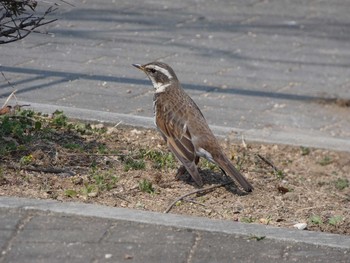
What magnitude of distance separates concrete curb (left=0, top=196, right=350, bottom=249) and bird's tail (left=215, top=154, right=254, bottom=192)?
882 mm

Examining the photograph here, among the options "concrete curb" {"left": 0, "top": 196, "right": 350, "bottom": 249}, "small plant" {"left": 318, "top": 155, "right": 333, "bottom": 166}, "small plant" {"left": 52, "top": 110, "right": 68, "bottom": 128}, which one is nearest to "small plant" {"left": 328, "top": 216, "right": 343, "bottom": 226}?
"concrete curb" {"left": 0, "top": 196, "right": 350, "bottom": 249}

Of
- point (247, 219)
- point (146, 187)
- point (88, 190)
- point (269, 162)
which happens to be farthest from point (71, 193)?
point (269, 162)

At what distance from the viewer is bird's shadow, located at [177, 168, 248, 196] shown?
23.4 ft

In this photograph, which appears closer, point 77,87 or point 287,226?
point 287,226

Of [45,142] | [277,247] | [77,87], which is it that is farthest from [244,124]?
[277,247]

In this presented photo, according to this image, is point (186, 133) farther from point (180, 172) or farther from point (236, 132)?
point (236, 132)

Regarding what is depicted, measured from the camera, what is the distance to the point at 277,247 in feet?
18.9

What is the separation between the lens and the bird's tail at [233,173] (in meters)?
6.92

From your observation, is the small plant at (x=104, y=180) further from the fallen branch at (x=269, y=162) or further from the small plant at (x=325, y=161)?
the small plant at (x=325, y=161)

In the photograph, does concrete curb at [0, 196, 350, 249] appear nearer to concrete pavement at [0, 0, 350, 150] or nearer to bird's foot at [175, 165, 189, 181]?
bird's foot at [175, 165, 189, 181]

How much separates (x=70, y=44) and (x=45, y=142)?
16.2 feet

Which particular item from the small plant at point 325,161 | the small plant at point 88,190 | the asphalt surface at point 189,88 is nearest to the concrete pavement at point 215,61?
the asphalt surface at point 189,88

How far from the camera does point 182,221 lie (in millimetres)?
5984

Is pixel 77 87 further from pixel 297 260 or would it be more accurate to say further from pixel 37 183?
pixel 297 260
